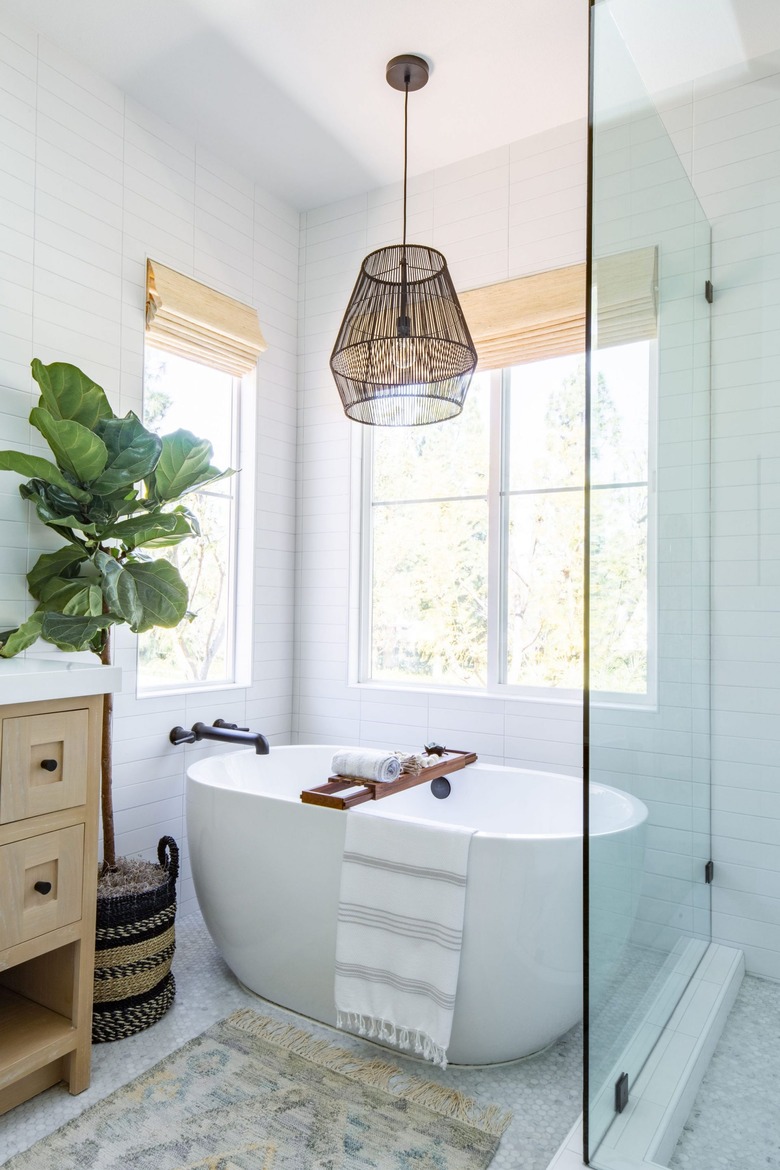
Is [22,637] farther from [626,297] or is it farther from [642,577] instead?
[626,297]

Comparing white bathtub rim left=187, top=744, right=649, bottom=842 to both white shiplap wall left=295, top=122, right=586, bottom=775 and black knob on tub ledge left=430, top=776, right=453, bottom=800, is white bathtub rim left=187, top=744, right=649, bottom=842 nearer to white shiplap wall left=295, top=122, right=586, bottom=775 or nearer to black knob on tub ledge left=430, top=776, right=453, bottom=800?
black knob on tub ledge left=430, top=776, right=453, bottom=800

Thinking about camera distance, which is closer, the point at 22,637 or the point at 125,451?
the point at 22,637

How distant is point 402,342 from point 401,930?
1.72 metres

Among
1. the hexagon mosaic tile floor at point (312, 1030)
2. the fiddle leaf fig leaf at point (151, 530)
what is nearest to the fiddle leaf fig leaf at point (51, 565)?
the fiddle leaf fig leaf at point (151, 530)

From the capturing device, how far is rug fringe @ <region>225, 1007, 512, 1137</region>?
1924mm

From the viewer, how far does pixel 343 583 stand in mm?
3705

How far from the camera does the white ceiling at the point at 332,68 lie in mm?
2553

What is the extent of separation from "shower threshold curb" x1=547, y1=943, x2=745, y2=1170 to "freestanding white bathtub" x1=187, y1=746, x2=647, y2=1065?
336mm

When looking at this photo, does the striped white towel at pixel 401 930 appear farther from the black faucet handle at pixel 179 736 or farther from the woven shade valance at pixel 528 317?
the woven shade valance at pixel 528 317

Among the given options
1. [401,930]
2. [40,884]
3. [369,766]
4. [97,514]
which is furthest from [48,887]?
[97,514]

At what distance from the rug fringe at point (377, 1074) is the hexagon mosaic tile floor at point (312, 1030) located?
0.11 feet

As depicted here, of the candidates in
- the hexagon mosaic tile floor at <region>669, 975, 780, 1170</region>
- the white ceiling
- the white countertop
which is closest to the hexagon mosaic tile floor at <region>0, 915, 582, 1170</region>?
the hexagon mosaic tile floor at <region>669, 975, 780, 1170</region>

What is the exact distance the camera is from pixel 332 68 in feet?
9.24

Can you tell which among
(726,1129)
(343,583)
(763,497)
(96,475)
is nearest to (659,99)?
(763,497)
